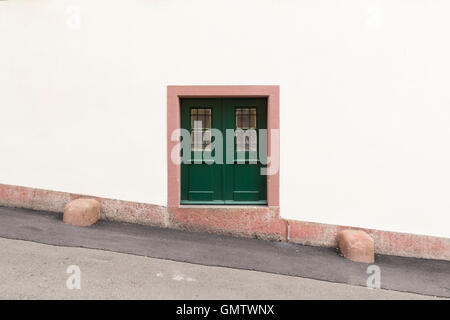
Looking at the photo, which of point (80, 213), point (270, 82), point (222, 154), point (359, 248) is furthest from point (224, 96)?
point (359, 248)

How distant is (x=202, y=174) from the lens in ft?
18.0

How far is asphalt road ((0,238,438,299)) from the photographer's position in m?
3.07

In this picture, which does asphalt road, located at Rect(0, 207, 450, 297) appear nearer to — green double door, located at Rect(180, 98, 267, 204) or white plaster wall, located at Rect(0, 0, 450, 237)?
white plaster wall, located at Rect(0, 0, 450, 237)

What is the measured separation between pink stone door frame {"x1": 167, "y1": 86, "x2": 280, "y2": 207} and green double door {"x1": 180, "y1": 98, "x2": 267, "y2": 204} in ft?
0.86

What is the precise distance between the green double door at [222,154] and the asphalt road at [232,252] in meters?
0.79

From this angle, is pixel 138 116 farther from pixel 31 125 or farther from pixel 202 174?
pixel 31 125

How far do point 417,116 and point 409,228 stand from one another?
6.07ft

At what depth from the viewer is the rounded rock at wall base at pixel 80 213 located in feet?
16.5

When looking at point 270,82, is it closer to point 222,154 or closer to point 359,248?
point 222,154

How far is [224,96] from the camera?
5.25 m

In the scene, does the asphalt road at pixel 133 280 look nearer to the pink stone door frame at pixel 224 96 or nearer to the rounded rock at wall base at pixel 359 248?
the rounded rock at wall base at pixel 359 248

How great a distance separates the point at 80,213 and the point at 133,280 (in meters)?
2.23
